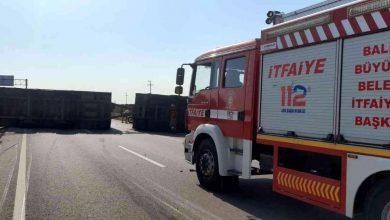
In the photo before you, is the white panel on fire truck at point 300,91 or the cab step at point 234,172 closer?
the white panel on fire truck at point 300,91

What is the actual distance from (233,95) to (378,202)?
153 inches

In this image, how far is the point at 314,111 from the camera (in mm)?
6523

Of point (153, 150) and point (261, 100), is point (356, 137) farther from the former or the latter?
point (153, 150)

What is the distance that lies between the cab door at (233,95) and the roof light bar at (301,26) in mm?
1120

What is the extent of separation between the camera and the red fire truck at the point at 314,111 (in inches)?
219

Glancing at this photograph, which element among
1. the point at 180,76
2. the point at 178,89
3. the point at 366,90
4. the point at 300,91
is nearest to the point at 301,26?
the point at 300,91

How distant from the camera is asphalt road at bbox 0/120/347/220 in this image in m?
7.22

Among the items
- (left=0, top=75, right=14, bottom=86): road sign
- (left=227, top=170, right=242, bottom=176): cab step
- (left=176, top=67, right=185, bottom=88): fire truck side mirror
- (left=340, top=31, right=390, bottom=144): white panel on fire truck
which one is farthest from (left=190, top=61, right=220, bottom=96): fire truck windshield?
(left=0, top=75, right=14, bottom=86): road sign

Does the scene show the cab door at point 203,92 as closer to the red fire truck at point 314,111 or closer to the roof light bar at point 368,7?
the red fire truck at point 314,111

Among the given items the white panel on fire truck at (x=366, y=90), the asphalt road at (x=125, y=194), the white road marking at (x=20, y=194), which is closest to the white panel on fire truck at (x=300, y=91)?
the white panel on fire truck at (x=366, y=90)

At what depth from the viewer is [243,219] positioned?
7.01 m

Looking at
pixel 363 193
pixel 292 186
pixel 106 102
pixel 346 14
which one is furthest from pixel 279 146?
pixel 106 102

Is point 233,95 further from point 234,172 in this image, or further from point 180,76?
point 180,76

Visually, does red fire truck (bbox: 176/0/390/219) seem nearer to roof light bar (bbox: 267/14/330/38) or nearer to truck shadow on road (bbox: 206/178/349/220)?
roof light bar (bbox: 267/14/330/38)
